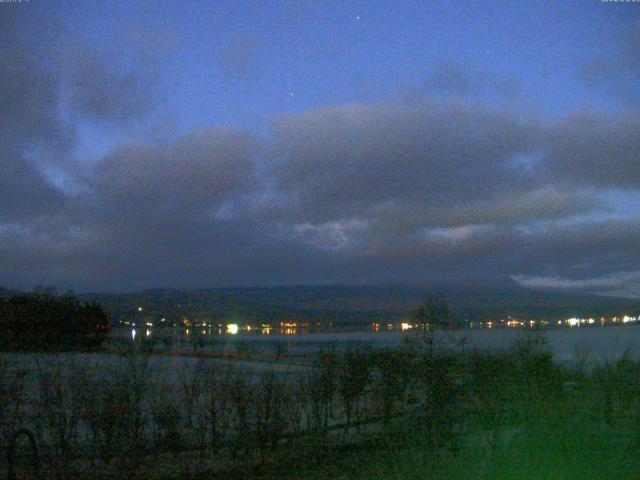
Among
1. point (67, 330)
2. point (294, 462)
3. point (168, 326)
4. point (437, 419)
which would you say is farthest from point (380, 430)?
point (168, 326)

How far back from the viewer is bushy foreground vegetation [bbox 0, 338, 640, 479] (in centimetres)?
1146

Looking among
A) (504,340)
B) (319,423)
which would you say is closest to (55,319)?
(504,340)

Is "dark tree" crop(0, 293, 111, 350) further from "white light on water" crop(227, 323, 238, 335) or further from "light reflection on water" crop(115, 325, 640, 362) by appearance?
"white light on water" crop(227, 323, 238, 335)

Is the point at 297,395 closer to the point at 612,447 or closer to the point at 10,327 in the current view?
the point at 612,447

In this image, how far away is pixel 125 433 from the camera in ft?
38.4

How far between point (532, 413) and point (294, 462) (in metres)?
3.90

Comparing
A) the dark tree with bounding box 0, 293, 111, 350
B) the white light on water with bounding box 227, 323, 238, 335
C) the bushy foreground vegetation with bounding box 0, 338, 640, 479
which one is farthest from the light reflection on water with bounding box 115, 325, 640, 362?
the white light on water with bounding box 227, 323, 238, 335

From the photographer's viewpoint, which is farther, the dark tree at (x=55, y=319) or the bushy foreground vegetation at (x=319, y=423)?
the dark tree at (x=55, y=319)

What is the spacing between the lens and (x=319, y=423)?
14.4 m

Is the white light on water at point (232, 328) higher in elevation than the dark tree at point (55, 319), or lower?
lower

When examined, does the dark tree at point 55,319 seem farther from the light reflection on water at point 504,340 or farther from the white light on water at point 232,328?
the white light on water at point 232,328

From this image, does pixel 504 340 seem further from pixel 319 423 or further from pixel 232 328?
pixel 232 328

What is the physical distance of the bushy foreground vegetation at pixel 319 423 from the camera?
11.5 meters

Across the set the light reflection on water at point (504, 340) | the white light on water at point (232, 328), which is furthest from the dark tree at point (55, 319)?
the white light on water at point (232, 328)
